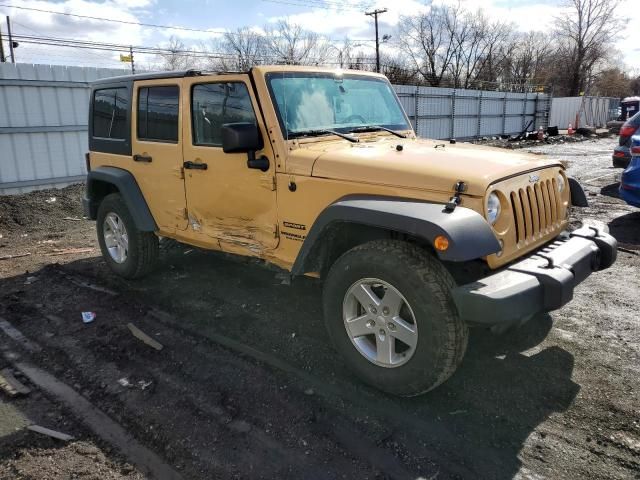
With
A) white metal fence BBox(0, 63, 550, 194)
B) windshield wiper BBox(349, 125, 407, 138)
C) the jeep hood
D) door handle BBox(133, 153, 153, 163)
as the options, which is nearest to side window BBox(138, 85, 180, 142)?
door handle BBox(133, 153, 153, 163)

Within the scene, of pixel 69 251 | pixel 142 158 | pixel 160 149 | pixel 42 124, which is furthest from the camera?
pixel 42 124

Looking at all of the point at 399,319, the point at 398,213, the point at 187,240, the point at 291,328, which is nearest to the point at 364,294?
the point at 399,319

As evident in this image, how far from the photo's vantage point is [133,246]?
533cm

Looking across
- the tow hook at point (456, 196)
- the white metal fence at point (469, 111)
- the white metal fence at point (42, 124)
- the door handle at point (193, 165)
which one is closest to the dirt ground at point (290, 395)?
the tow hook at point (456, 196)

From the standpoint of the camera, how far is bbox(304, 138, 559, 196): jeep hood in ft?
9.83

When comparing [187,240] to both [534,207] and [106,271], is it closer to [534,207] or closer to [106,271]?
[106,271]

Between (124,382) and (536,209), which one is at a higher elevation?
(536,209)

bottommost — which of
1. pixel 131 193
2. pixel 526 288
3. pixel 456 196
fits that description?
pixel 526 288

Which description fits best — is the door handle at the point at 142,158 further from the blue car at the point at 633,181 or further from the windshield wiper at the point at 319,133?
the blue car at the point at 633,181

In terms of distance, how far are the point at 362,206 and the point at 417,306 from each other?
703 mm

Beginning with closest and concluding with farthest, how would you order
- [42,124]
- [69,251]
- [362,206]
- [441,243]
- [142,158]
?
[441,243] → [362,206] → [142,158] → [69,251] → [42,124]

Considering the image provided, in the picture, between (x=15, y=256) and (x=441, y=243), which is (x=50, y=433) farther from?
(x=15, y=256)

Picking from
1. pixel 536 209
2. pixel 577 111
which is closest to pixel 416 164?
pixel 536 209

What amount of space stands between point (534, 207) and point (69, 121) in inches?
384
